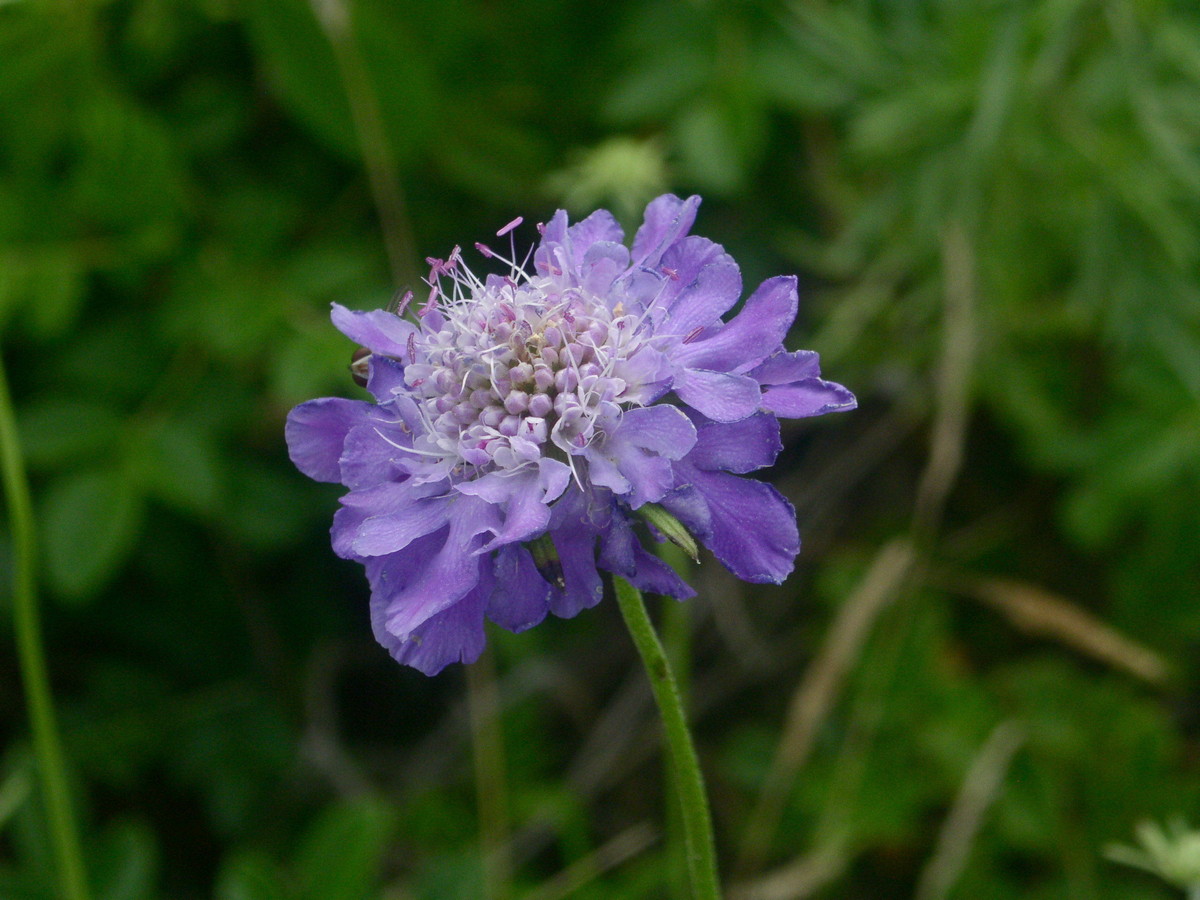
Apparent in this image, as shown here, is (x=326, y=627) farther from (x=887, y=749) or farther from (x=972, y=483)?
(x=972, y=483)

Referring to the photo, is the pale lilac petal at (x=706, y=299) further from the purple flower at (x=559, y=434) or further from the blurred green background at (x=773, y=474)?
the blurred green background at (x=773, y=474)

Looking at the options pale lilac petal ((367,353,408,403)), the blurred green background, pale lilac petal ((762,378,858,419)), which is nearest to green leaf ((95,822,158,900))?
the blurred green background

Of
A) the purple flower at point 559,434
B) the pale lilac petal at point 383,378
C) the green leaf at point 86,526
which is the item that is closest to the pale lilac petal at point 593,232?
the purple flower at point 559,434

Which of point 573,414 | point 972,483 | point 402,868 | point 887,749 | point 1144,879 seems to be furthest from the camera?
point 972,483

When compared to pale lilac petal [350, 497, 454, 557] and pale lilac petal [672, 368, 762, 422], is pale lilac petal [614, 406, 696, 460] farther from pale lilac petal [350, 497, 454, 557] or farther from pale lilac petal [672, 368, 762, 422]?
pale lilac petal [350, 497, 454, 557]

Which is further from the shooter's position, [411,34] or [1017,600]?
[411,34]

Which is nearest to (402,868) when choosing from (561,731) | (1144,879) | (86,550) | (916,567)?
(561,731)
